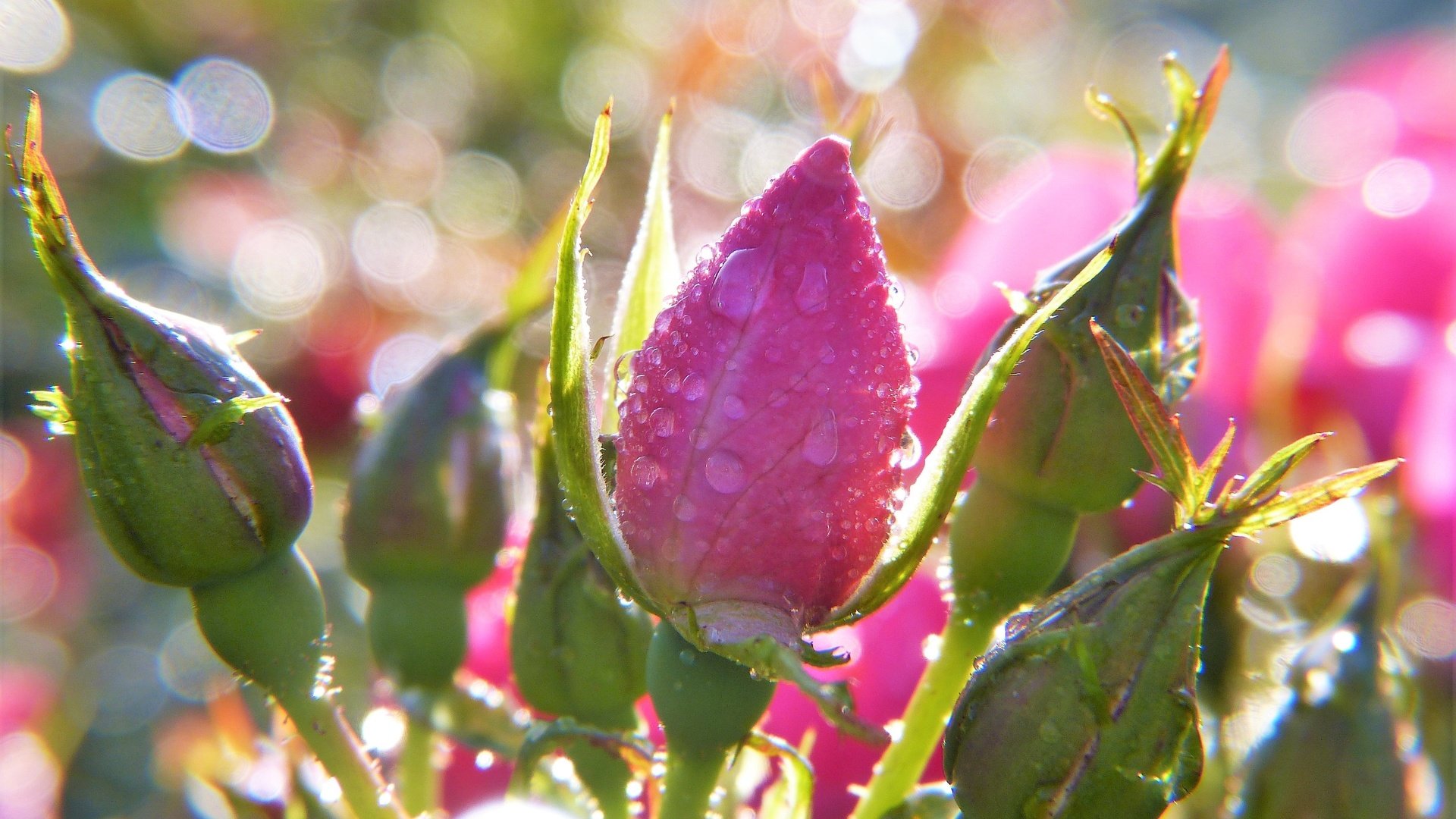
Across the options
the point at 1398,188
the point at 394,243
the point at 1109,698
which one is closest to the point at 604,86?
the point at 394,243

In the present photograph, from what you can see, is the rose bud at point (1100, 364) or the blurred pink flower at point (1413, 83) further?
the blurred pink flower at point (1413, 83)

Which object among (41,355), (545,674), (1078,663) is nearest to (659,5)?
(41,355)

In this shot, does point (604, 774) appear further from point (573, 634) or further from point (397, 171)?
point (397, 171)

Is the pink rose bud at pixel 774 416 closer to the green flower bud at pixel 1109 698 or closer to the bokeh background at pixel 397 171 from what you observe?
the green flower bud at pixel 1109 698

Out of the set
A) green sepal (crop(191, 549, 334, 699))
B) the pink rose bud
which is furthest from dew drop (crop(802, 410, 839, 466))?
green sepal (crop(191, 549, 334, 699))

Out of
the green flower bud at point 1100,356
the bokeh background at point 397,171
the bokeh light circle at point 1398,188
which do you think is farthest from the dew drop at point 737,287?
the bokeh light circle at point 1398,188

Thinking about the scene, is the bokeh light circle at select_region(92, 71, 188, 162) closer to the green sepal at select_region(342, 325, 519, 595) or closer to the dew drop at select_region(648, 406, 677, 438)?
the green sepal at select_region(342, 325, 519, 595)
